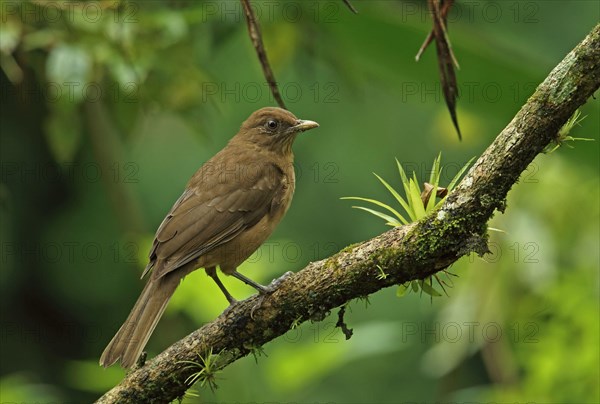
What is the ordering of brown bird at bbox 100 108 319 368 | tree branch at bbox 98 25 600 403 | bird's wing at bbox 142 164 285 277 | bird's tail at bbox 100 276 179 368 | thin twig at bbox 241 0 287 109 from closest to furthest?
tree branch at bbox 98 25 600 403
thin twig at bbox 241 0 287 109
bird's tail at bbox 100 276 179 368
brown bird at bbox 100 108 319 368
bird's wing at bbox 142 164 285 277

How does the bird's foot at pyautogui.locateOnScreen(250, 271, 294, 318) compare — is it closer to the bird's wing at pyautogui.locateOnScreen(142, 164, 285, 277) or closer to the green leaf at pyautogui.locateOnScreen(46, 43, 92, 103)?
the bird's wing at pyautogui.locateOnScreen(142, 164, 285, 277)

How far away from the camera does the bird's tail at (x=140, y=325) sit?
4.08 meters

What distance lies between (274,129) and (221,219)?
102cm

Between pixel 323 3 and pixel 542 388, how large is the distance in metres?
2.30

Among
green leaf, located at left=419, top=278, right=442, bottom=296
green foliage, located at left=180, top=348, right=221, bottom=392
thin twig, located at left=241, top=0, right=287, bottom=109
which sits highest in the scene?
thin twig, located at left=241, top=0, right=287, bottom=109

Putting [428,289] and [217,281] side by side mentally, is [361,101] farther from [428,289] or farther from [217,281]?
[428,289]

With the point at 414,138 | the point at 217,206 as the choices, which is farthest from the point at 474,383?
the point at 217,206

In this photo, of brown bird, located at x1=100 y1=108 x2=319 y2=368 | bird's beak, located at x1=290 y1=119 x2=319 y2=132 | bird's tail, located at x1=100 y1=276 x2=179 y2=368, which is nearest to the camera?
bird's tail, located at x1=100 y1=276 x2=179 y2=368

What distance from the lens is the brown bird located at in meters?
4.44

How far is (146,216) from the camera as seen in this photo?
754 cm

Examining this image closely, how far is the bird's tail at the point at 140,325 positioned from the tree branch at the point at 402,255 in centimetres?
46

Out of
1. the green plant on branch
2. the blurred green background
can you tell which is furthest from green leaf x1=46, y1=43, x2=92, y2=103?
the green plant on branch

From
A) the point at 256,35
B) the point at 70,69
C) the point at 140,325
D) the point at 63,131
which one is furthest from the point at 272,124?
the point at 256,35

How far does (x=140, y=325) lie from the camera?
4.30 metres
